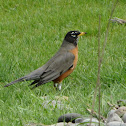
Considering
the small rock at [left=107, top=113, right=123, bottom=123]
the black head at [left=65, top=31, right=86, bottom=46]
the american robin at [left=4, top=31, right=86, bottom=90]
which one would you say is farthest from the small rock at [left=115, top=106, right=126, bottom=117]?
the black head at [left=65, top=31, right=86, bottom=46]

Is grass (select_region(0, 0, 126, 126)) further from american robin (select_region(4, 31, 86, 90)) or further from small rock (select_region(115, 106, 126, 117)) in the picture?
small rock (select_region(115, 106, 126, 117))

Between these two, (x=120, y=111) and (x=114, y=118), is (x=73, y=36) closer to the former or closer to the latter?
(x=120, y=111)

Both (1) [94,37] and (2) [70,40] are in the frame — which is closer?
(2) [70,40]

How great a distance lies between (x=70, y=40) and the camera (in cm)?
619

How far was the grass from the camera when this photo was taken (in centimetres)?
394

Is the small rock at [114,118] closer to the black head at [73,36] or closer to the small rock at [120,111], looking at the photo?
the small rock at [120,111]

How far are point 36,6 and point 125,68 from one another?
6.39 m

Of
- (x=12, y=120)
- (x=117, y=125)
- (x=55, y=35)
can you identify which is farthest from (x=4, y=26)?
(x=117, y=125)

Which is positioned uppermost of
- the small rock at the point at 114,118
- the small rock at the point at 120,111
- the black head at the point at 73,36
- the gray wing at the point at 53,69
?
the black head at the point at 73,36

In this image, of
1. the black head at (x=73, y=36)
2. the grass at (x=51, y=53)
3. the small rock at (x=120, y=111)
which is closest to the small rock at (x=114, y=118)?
the small rock at (x=120, y=111)

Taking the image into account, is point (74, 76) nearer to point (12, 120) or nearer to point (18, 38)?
point (12, 120)

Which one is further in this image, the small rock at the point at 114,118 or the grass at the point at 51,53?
the grass at the point at 51,53

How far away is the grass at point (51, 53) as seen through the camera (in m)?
3.94

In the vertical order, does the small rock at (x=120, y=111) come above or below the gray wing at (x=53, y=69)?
above
